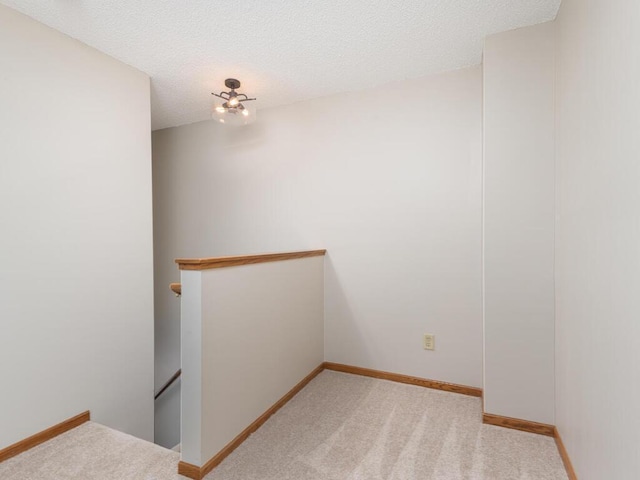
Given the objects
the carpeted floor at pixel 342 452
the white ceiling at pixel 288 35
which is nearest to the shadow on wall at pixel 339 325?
the carpeted floor at pixel 342 452

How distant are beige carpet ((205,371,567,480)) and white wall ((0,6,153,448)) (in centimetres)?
107

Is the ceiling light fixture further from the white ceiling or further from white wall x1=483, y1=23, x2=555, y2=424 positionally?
white wall x1=483, y1=23, x2=555, y2=424

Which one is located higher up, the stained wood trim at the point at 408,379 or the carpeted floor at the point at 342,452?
the stained wood trim at the point at 408,379

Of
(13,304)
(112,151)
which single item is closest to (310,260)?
(112,151)

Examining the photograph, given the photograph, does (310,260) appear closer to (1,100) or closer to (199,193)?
(199,193)

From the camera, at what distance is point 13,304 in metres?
1.64

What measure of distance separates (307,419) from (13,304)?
1691mm

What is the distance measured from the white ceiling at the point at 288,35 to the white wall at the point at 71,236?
0.24 m

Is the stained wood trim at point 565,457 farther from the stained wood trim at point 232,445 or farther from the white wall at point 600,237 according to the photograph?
the stained wood trim at point 232,445

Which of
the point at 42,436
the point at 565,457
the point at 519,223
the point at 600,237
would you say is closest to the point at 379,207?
the point at 519,223

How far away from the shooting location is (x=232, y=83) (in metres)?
2.42

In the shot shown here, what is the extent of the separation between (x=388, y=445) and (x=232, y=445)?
2.61 feet

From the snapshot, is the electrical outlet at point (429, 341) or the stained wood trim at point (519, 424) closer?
the stained wood trim at point (519, 424)

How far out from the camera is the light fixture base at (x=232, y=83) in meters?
2.39
